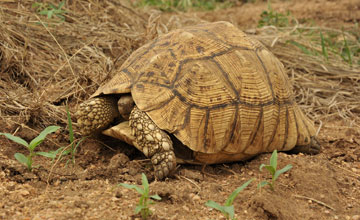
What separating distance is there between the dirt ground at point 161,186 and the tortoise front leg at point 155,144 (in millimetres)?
99

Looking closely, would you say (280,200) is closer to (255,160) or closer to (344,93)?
(255,160)

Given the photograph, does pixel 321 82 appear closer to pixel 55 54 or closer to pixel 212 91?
pixel 212 91

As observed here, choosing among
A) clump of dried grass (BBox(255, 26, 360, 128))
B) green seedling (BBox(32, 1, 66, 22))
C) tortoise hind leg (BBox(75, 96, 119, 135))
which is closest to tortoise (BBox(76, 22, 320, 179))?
tortoise hind leg (BBox(75, 96, 119, 135))

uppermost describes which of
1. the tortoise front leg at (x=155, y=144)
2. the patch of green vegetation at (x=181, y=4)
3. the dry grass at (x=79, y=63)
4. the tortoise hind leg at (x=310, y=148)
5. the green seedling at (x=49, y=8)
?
the patch of green vegetation at (x=181, y=4)

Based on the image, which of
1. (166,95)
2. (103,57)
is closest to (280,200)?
(166,95)

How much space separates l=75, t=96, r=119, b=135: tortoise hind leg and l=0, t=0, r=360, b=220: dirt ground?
6.2 inches

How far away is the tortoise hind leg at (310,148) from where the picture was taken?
3.56 m

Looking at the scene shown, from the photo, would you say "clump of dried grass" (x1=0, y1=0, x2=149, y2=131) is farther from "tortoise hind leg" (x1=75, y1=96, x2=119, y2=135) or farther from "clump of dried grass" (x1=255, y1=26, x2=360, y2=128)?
"clump of dried grass" (x1=255, y1=26, x2=360, y2=128)

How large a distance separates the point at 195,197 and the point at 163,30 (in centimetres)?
328

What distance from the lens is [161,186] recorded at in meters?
2.51

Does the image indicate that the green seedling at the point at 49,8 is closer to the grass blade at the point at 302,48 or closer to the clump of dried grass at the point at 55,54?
the clump of dried grass at the point at 55,54

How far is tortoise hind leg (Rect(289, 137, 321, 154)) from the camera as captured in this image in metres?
3.56

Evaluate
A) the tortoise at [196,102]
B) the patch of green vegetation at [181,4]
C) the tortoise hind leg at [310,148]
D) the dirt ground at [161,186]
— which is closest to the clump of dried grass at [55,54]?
the dirt ground at [161,186]

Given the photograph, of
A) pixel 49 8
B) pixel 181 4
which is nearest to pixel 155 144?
pixel 49 8
